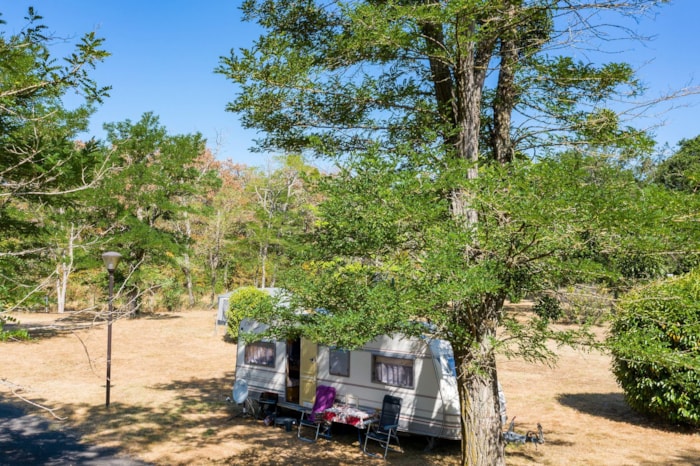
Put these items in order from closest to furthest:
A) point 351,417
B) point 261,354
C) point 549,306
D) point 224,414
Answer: point 549,306
point 351,417
point 224,414
point 261,354

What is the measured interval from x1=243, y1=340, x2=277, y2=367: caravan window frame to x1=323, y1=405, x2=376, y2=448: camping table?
214 centimetres

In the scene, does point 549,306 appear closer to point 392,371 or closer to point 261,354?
point 392,371

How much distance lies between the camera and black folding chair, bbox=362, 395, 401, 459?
9.05 meters

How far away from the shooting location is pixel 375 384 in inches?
387

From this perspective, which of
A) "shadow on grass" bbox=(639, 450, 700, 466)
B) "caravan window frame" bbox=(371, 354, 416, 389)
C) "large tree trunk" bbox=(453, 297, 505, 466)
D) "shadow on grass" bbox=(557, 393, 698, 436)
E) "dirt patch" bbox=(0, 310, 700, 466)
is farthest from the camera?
"shadow on grass" bbox=(557, 393, 698, 436)

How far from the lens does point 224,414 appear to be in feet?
37.7

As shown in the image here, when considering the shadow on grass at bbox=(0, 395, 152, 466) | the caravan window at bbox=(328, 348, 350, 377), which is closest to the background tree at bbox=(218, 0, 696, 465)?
the caravan window at bbox=(328, 348, 350, 377)

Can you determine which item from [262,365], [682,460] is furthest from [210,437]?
[682,460]

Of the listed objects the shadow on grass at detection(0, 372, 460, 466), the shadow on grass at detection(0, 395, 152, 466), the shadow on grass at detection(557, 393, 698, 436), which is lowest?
the shadow on grass at detection(0, 395, 152, 466)

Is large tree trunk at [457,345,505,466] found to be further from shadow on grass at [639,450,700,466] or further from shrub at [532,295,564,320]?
shadow on grass at [639,450,700,466]

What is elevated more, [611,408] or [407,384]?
[407,384]

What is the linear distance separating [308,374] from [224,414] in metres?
2.27

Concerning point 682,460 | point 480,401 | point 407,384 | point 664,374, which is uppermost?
point 480,401

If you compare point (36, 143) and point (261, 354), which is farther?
point (261, 354)
